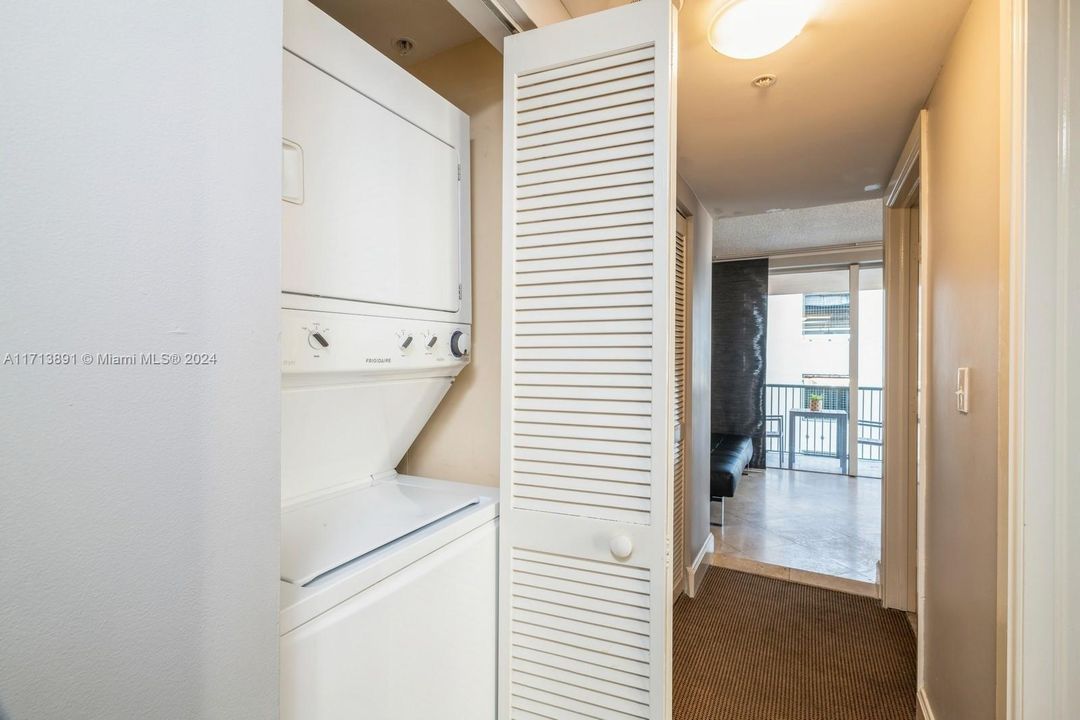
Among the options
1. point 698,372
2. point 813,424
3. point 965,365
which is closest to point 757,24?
point 965,365

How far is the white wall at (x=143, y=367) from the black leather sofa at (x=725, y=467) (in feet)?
11.5

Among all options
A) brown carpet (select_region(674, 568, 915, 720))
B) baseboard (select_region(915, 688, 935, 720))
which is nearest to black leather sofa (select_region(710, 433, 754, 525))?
brown carpet (select_region(674, 568, 915, 720))

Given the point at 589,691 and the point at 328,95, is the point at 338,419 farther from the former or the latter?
the point at 589,691

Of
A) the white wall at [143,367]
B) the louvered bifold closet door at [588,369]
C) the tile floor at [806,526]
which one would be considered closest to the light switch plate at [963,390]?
the louvered bifold closet door at [588,369]

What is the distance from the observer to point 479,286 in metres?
1.57

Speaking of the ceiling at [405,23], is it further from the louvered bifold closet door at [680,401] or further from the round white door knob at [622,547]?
the louvered bifold closet door at [680,401]

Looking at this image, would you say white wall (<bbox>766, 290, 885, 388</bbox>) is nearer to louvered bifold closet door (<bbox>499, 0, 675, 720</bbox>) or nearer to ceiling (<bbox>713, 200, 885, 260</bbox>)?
ceiling (<bbox>713, 200, 885, 260</bbox>)

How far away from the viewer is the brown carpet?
199 centimetres

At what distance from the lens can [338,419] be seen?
1212 mm

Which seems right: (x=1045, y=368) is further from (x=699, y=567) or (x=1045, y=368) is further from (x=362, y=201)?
(x=699, y=567)

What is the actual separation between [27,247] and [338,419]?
32.1 inches

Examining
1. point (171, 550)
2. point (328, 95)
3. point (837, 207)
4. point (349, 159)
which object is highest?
point (837, 207)

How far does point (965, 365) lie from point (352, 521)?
1.65 m

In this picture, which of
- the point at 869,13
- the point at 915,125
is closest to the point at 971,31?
the point at 869,13
